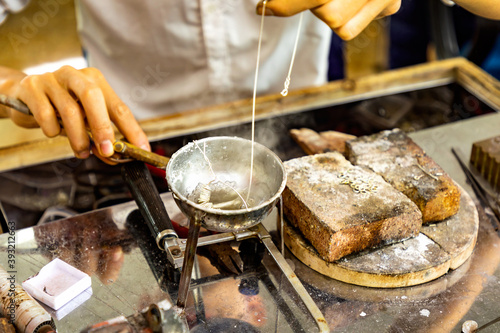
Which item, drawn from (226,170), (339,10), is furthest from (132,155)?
(339,10)

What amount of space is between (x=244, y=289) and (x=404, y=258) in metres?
0.48

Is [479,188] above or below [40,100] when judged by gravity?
below

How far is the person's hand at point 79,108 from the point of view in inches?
65.7

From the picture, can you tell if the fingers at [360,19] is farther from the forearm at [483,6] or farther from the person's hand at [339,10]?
the forearm at [483,6]

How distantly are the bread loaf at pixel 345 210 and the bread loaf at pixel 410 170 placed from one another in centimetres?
5

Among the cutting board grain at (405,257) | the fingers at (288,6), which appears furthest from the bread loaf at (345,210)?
the fingers at (288,6)

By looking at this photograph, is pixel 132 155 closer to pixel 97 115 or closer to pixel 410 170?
pixel 97 115

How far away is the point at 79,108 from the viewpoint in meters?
1.72

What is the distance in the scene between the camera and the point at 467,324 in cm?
132

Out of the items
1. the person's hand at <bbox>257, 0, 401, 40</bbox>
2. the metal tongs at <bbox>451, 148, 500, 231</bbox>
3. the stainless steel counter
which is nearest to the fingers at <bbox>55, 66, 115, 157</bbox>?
the stainless steel counter

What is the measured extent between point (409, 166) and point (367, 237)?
0.36 m

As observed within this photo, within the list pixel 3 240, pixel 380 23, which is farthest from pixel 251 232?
pixel 380 23

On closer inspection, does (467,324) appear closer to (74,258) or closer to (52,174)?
(74,258)

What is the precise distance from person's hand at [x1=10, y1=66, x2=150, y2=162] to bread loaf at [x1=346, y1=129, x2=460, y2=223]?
799 mm
